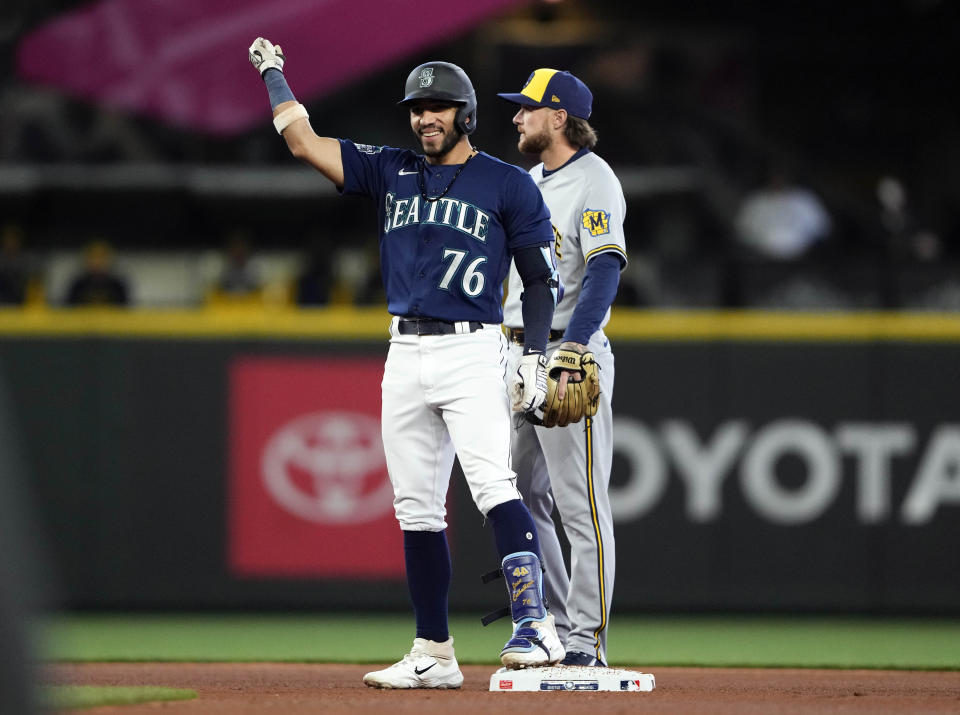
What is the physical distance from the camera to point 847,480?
7949 millimetres

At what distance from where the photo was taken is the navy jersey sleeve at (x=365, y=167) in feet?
15.0

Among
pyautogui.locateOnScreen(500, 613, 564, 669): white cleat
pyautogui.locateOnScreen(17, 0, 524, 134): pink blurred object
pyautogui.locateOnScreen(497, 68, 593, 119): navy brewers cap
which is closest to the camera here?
pyautogui.locateOnScreen(500, 613, 564, 669): white cleat

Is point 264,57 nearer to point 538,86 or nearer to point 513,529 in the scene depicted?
point 538,86

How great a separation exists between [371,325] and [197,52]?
11.8 feet

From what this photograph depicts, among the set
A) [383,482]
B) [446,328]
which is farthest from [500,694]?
[383,482]

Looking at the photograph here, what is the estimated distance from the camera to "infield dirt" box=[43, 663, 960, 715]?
3893mm

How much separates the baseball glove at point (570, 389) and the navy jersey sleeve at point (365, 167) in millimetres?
791

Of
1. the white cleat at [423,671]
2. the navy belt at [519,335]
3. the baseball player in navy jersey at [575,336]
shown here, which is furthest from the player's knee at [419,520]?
the navy belt at [519,335]

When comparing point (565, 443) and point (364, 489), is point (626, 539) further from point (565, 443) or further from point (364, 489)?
point (565, 443)

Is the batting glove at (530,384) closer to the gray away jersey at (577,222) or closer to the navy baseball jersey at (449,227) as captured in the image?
the navy baseball jersey at (449,227)

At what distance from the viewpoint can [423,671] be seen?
4504mm

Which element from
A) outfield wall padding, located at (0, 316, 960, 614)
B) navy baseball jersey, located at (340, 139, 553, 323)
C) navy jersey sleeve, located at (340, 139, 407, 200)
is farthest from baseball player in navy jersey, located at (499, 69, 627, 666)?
outfield wall padding, located at (0, 316, 960, 614)

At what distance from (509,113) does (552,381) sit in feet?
26.3

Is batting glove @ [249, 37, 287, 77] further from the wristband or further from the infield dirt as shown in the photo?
the infield dirt
